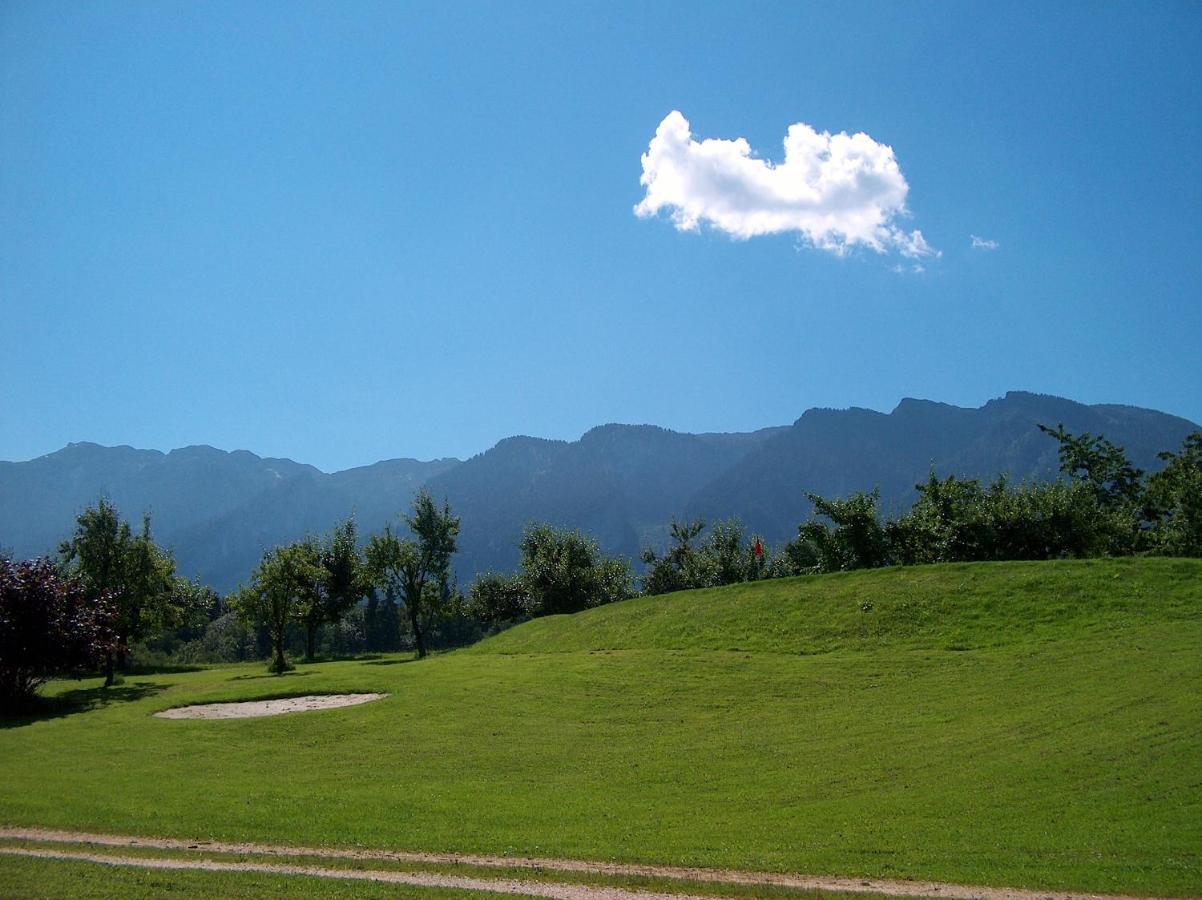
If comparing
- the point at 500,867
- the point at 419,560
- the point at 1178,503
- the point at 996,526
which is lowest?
the point at 500,867

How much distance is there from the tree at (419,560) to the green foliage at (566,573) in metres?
9.97

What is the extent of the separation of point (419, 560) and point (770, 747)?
51.7m

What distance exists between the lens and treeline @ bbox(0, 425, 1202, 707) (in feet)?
144

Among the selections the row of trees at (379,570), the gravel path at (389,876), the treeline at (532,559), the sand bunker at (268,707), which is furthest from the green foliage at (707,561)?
the gravel path at (389,876)

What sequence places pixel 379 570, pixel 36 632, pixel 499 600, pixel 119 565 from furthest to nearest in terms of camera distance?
pixel 499 600 < pixel 379 570 < pixel 119 565 < pixel 36 632

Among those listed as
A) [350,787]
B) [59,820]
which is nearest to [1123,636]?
[350,787]

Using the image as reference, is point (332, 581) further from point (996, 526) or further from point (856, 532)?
point (996, 526)

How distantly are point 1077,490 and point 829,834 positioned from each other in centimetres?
4706

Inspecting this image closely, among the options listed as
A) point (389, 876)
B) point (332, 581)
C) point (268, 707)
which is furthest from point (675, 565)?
point (389, 876)

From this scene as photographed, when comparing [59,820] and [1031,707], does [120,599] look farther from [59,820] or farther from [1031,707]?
[1031,707]

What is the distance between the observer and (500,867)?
16.2 meters

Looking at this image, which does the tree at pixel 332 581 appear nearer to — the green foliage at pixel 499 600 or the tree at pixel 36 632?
the green foliage at pixel 499 600

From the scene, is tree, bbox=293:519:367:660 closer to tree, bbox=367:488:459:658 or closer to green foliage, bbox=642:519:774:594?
tree, bbox=367:488:459:658

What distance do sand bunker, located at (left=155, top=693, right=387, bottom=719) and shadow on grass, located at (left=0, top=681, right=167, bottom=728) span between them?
5861mm
